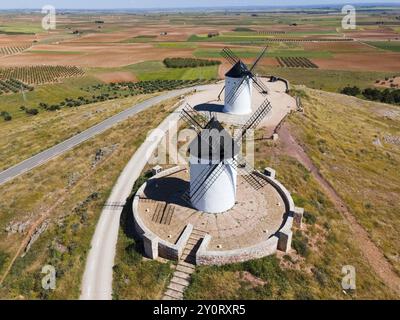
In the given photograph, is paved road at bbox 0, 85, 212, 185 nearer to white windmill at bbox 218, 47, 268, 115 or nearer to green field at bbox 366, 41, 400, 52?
white windmill at bbox 218, 47, 268, 115

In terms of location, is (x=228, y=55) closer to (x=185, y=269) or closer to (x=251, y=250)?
(x=251, y=250)

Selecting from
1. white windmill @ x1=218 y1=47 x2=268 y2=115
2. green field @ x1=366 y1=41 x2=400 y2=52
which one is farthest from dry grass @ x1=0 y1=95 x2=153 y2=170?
green field @ x1=366 y1=41 x2=400 y2=52

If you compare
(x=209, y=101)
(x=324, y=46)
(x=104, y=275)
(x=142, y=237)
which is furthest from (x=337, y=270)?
(x=324, y=46)

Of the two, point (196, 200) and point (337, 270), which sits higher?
point (196, 200)

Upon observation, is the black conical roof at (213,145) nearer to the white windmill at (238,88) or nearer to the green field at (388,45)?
the white windmill at (238,88)

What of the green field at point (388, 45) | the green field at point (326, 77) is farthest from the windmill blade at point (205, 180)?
the green field at point (388, 45)

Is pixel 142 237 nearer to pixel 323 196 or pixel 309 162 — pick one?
pixel 323 196
